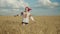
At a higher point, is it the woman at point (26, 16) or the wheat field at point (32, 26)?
the woman at point (26, 16)

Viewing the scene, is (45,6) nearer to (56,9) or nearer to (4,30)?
(56,9)

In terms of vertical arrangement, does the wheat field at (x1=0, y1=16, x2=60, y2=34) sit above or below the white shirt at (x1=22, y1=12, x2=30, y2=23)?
below

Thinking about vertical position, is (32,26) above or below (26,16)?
below

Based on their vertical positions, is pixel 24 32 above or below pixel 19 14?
below

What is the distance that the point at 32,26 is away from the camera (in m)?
2.59

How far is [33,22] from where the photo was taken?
102 inches

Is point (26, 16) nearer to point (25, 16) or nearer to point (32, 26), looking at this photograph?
point (25, 16)

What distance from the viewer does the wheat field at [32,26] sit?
102 inches

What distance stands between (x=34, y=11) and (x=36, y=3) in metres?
0.10

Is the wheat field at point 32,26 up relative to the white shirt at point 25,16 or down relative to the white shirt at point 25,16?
down

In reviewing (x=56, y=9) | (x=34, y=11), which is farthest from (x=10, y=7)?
(x=56, y=9)

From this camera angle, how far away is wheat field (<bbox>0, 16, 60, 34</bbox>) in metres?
2.59

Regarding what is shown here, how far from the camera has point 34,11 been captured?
2.58 m

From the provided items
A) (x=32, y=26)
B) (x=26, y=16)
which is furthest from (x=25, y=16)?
(x=32, y=26)
